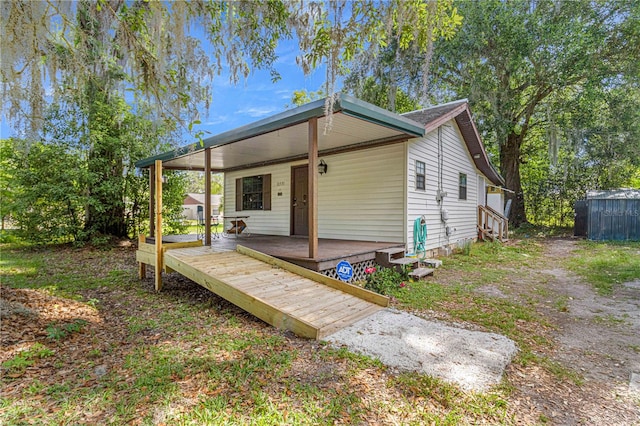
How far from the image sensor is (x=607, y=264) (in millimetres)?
7008

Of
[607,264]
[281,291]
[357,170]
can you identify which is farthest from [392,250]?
[607,264]

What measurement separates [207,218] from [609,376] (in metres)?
6.31

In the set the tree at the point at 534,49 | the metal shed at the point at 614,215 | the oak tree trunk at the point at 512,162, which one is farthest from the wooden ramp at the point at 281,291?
the oak tree trunk at the point at 512,162

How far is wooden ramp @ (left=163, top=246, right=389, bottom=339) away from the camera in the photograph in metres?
3.28

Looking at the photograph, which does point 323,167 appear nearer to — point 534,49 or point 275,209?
point 275,209

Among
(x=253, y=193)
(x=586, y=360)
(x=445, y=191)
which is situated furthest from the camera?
(x=253, y=193)

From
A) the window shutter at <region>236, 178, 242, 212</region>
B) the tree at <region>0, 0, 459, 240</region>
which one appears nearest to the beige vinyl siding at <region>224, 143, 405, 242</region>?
the window shutter at <region>236, 178, 242, 212</region>

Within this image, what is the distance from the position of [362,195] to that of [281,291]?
3896 millimetres

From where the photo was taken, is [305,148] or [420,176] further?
[305,148]

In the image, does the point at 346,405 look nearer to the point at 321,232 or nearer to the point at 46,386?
the point at 46,386

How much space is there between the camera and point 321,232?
8141mm

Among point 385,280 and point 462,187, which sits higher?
point 462,187

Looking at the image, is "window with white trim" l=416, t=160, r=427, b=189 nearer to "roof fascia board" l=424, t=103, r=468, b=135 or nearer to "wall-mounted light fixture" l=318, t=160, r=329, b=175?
"roof fascia board" l=424, t=103, r=468, b=135

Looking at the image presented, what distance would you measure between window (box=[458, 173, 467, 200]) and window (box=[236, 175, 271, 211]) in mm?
5750
